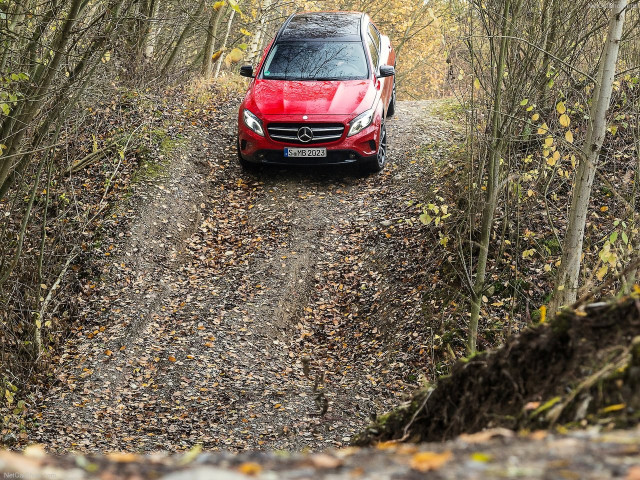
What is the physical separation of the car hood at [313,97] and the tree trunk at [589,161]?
208 inches

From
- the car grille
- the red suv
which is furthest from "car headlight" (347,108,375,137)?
the car grille

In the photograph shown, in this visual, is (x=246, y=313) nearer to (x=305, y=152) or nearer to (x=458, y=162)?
(x=305, y=152)

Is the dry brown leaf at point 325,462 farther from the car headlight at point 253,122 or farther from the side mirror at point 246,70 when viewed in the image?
the side mirror at point 246,70

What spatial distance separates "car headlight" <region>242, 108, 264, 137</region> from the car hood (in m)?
0.16

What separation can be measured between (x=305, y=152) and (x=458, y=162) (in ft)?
7.93

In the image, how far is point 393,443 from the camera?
3.68m

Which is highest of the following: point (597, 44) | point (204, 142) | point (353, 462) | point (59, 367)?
point (597, 44)

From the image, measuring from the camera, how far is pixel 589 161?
5.43m

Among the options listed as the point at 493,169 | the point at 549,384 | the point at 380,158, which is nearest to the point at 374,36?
the point at 380,158

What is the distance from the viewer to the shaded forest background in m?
6.68

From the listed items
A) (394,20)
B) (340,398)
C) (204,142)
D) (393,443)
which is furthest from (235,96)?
(394,20)

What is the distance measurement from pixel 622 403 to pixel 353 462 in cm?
114

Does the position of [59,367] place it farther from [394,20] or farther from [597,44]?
[394,20]

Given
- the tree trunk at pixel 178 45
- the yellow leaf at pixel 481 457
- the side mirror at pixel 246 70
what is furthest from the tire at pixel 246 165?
the yellow leaf at pixel 481 457
